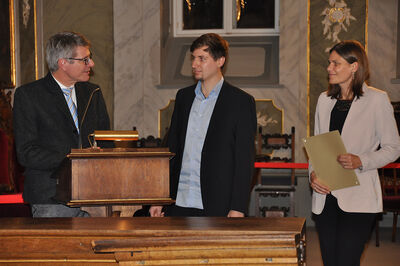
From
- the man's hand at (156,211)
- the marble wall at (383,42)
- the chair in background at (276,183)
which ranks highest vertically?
the marble wall at (383,42)

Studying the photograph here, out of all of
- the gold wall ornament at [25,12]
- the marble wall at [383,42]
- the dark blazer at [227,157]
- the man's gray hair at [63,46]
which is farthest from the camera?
the marble wall at [383,42]

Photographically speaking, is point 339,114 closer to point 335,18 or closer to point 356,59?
point 356,59

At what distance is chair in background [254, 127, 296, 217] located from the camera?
7254mm

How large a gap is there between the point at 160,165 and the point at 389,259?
4118 millimetres

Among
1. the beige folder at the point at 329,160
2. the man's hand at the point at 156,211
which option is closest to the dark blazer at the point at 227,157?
the man's hand at the point at 156,211

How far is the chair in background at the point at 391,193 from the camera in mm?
6453

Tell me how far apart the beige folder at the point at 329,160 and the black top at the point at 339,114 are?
151 millimetres

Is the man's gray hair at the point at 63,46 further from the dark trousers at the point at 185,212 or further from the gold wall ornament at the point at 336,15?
the gold wall ornament at the point at 336,15

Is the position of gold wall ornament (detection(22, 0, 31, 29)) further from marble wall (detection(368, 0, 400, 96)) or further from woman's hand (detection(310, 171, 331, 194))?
woman's hand (detection(310, 171, 331, 194))

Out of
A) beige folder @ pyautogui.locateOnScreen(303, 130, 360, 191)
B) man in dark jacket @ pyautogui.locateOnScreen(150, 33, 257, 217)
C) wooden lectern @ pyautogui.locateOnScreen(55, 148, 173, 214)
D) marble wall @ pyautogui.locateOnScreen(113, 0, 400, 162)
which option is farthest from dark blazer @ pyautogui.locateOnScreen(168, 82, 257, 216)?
marble wall @ pyautogui.locateOnScreen(113, 0, 400, 162)

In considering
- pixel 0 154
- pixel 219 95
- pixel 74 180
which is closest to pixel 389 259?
pixel 219 95

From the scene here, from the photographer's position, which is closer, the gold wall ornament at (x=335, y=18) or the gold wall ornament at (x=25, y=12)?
the gold wall ornament at (x=25, y=12)

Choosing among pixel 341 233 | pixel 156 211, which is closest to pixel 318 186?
pixel 341 233

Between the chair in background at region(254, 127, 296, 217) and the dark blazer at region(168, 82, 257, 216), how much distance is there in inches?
166
